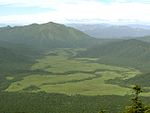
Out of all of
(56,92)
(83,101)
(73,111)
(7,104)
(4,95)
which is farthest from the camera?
(56,92)

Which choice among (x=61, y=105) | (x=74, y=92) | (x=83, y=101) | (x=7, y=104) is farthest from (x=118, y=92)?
(x=7, y=104)

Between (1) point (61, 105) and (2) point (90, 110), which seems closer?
(2) point (90, 110)

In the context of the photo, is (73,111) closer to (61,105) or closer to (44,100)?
(61,105)

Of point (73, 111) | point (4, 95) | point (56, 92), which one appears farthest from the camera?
point (56, 92)

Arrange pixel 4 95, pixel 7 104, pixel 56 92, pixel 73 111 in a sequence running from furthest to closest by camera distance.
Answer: pixel 56 92, pixel 4 95, pixel 7 104, pixel 73 111

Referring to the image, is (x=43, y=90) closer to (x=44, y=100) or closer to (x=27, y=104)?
(x=44, y=100)

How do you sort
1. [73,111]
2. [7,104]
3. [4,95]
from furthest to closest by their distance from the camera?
[4,95]
[7,104]
[73,111]

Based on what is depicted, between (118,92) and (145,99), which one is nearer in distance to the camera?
(145,99)

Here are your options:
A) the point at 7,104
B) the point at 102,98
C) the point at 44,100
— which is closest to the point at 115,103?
the point at 102,98
